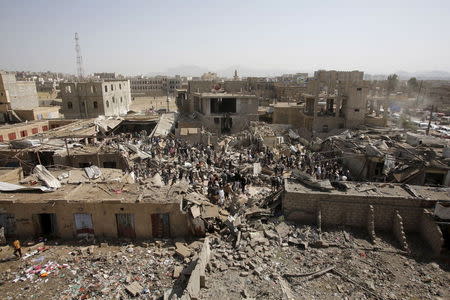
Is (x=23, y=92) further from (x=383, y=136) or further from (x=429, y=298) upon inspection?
(x=429, y=298)

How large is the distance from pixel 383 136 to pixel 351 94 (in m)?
5.45

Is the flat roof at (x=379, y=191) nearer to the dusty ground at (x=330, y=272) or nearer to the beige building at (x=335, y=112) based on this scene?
the dusty ground at (x=330, y=272)

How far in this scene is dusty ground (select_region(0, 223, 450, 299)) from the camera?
29.0 ft

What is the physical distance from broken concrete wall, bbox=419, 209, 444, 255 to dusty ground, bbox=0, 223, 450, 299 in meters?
0.41

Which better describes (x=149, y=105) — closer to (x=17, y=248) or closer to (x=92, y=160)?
(x=92, y=160)

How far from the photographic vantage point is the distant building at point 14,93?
32.9m

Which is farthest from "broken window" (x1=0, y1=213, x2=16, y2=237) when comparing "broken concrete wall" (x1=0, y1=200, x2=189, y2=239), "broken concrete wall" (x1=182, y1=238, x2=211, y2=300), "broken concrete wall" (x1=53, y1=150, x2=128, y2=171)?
"broken concrete wall" (x1=182, y1=238, x2=211, y2=300)

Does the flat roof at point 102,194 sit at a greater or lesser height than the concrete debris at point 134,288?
greater

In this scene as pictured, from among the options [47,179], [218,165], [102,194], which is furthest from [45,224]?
[218,165]

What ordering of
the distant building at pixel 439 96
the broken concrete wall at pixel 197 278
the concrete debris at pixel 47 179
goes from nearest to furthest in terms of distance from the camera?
the broken concrete wall at pixel 197 278 < the concrete debris at pixel 47 179 < the distant building at pixel 439 96

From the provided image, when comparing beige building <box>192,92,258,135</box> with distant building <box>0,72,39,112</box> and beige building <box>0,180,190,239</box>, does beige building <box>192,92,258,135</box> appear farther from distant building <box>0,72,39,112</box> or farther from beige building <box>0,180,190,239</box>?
distant building <box>0,72,39,112</box>

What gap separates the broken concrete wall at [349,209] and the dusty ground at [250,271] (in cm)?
93

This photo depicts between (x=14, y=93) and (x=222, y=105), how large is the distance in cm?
2587

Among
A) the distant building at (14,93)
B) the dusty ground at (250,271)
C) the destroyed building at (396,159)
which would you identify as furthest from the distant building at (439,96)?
the distant building at (14,93)
